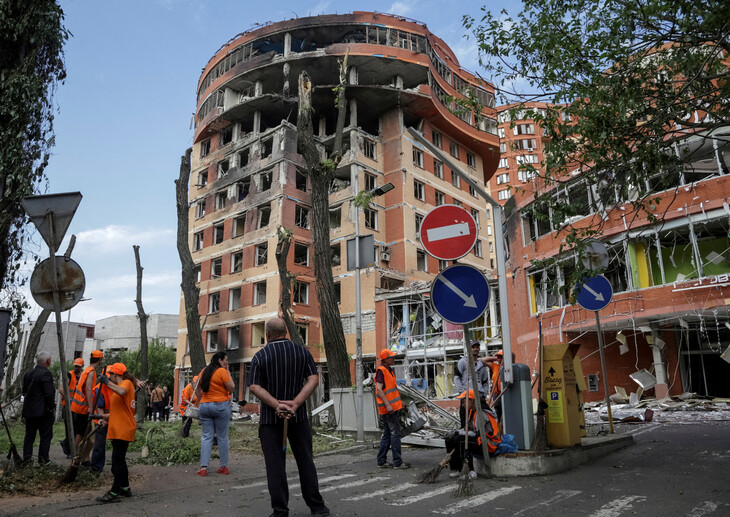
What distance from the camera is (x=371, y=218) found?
41469 mm

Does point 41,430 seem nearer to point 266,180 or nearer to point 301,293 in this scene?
point 301,293

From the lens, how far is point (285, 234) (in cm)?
1884

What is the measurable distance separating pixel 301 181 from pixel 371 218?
285 inches

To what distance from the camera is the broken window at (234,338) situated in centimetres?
4178

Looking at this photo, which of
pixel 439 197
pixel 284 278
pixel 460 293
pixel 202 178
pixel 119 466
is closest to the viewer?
pixel 119 466

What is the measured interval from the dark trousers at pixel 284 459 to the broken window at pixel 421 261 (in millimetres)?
37323

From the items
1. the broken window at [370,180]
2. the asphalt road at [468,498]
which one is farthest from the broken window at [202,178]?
the asphalt road at [468,498]

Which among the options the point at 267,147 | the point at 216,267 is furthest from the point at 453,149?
the point at 216,267

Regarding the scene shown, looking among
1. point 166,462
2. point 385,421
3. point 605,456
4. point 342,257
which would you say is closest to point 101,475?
point 166,462

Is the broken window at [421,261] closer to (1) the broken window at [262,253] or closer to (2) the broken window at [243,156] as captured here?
(1) the broken window at [262,253]

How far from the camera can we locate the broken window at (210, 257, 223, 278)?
45344mm

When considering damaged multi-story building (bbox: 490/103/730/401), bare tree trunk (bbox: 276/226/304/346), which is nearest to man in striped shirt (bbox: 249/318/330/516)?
bare tree trunk (bbox: 276/226/304/346)

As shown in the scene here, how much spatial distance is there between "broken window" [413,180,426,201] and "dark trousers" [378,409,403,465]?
35572 millimetres

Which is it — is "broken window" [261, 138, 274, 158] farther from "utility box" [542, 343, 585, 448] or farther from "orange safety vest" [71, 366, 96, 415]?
"utility box" [542, 343, 585, 448]
